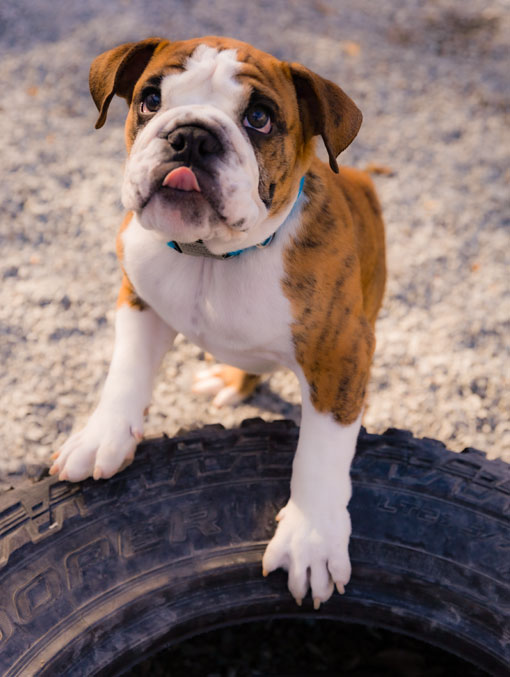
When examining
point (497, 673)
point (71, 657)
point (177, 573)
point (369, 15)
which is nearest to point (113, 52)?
point (177, 573)

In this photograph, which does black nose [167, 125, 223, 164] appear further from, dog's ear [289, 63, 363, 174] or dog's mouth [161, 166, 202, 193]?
dog's ear [289, 63, 363, 174]

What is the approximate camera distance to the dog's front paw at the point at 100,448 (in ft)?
6.07

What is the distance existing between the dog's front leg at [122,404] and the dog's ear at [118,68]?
1.95ft

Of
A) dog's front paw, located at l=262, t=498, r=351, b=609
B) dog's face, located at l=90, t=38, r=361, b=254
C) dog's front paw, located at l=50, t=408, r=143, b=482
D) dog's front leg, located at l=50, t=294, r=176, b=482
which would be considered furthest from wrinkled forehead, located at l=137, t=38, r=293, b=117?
dog's front paw, located at l=262, t=498, r=351, b=609

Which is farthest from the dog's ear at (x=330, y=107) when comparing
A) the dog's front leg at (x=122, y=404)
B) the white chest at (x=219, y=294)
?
the dog's front leg at (x=122, y=404)

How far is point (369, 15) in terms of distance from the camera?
4621 mm

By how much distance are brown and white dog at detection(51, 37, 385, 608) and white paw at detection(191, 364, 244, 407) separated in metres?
0.62

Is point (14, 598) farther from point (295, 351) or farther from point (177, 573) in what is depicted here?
point (295, 351)

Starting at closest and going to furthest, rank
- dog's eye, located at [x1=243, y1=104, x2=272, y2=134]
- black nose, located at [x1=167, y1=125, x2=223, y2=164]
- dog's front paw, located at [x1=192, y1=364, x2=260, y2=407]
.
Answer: black nose, located at [x1=167, y1=125, x2=223, y2=164]
dog's eye, located at [x1=243, y1=104, x2=272, y2=134]
dog's front paw, located at [x1=192, y1=364, x2=260, y2=407]

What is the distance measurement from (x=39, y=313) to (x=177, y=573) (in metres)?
1.55

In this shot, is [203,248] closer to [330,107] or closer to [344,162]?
[330,107]

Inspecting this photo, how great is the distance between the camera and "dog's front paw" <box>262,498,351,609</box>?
1.74 m

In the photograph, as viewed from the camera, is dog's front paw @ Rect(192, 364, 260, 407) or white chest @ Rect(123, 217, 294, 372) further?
dog's front paw @ Rect(192, 364, 260, 407)

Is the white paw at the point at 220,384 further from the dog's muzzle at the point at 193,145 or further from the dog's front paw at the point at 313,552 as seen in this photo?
the dog's muzzle at the point at 193,145
